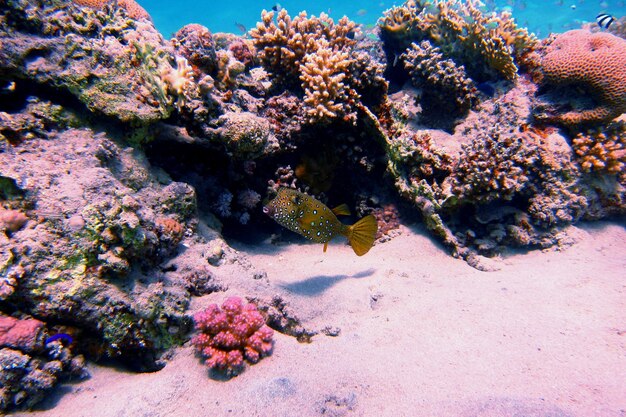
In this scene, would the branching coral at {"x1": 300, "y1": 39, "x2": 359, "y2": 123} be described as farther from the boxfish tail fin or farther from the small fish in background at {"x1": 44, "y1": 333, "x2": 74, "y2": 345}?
the small fish in background at {"x1": 44, "y1": 333, "x2": 74, "y2": 345}

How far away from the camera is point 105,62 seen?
428 centimetres

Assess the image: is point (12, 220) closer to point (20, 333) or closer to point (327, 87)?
point (20, 333)

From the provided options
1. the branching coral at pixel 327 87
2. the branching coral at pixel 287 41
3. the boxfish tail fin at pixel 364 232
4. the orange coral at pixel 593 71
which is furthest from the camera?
the branching coral at pixel 287 41

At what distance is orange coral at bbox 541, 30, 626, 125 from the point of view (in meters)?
5.66

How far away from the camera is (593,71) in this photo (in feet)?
18.7

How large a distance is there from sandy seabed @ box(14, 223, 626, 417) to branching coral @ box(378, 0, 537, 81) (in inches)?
171

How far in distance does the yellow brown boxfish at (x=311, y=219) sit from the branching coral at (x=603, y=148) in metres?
4.60

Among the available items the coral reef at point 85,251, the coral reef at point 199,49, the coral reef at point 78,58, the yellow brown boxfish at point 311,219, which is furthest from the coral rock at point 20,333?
the coral reef at point 199,49

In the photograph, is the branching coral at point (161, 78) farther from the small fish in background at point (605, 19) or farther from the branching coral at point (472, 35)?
the small fish in background at point (605, 19)

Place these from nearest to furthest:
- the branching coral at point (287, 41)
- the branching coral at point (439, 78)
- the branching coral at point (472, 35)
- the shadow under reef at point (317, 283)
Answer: the shadow under reef at point (317, 283) → the branching coral at point (287, 41) → the branching coral at point (439, 78) → the branching coral at point (472, 35)

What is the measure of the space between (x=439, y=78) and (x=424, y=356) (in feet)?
18.0

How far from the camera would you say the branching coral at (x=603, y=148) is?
5.88m

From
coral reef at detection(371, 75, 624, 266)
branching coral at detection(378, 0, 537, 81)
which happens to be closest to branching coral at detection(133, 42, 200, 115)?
coral reef at detection(371, 75, 624, 266)

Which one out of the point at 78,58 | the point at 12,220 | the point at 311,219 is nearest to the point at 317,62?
the point at 311,219
